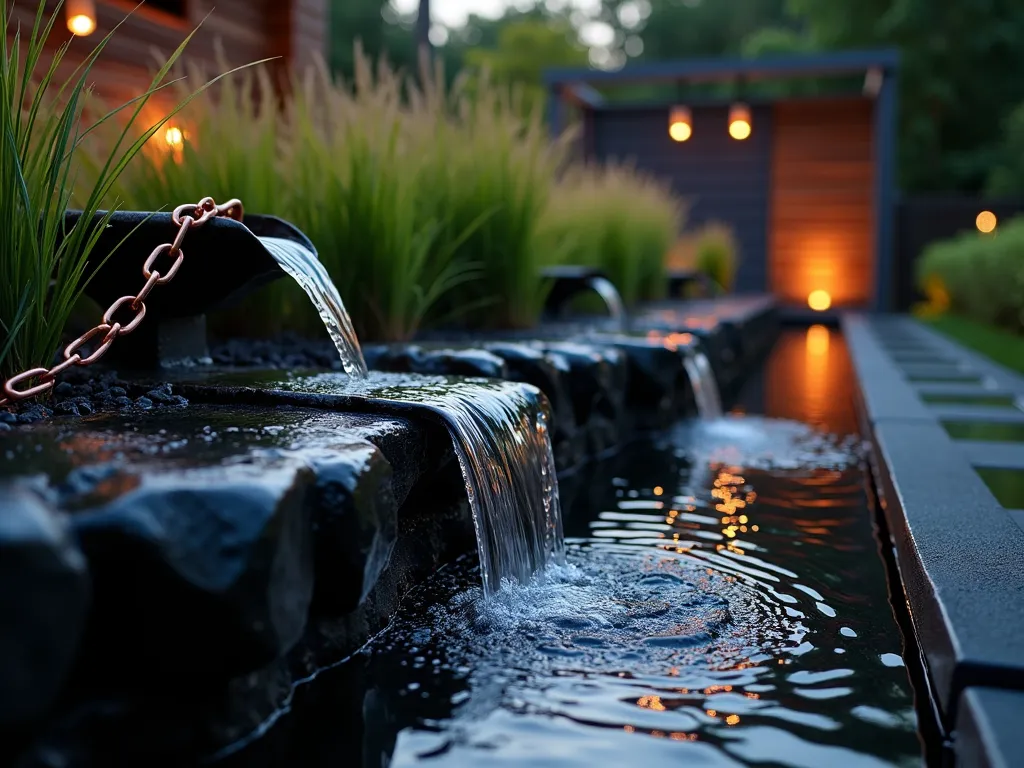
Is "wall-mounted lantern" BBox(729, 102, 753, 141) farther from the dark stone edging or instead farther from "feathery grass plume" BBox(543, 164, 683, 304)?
the dark stone edging

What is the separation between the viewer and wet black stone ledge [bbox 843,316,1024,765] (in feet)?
4.58

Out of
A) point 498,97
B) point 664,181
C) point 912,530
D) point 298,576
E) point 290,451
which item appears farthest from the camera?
point 664,181

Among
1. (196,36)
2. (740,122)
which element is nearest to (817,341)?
(740,122)

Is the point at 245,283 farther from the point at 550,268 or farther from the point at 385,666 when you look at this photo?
the point at 550,268

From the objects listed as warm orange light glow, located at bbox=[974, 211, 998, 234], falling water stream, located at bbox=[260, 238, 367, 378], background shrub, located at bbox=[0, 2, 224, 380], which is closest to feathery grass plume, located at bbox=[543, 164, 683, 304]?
falling water stream, located at bbox=[260, 238, 367, 378]

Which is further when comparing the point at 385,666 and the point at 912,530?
the point at 912,530

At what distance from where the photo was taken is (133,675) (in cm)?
134

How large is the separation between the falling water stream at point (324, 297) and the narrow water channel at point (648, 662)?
60 centimetres

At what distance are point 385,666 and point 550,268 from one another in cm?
346

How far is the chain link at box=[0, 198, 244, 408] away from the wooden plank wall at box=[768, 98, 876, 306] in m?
14.3

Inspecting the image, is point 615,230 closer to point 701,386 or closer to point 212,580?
point 701,386

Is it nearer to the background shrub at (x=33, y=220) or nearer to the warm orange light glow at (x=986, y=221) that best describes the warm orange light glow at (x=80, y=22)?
the background shrub at (x=33, y=220)

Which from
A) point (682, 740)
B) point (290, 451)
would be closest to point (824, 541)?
point (682, 740)

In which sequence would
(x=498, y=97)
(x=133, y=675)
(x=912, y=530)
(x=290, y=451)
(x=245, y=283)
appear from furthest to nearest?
1. (x=498, y=97)
2. (x=245, y=283)
3. (x=912, y=530)
4. (x=290, y=451)
5. (x=133, y=675)
